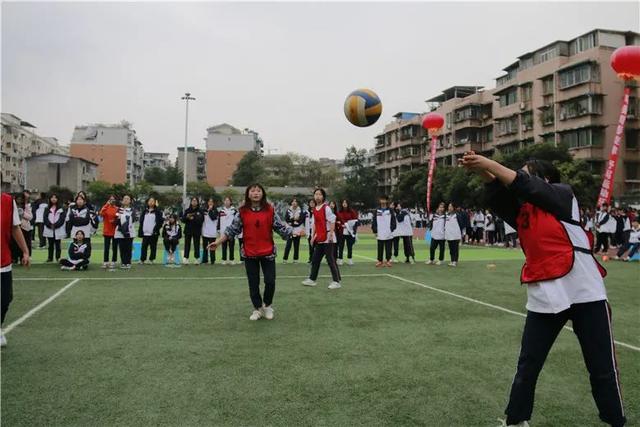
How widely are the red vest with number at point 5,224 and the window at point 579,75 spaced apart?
44.8 meters

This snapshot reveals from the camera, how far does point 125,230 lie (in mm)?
12438

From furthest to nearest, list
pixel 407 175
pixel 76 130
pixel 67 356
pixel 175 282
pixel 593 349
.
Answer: pixel 76 130 → pixel 407 175 → pixel 175 282 → pixel 67 356 → pixel 593 349

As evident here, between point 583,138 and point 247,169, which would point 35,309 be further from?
point 247,169

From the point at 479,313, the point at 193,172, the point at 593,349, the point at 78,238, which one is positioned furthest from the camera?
the point at 193,172

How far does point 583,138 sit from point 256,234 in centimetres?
4195

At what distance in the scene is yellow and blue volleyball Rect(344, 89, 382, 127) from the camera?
10086mm

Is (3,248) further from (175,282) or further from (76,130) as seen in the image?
(76,130)

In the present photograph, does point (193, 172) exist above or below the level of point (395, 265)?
above

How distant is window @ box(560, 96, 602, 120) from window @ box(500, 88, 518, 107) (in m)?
7.31

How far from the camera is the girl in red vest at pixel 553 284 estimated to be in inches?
124

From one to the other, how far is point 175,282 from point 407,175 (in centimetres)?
5083

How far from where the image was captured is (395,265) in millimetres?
14336

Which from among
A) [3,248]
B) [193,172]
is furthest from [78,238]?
[193,172]

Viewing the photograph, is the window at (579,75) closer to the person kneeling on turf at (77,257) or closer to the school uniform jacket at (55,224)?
the school uniform jacket at (55,224)
